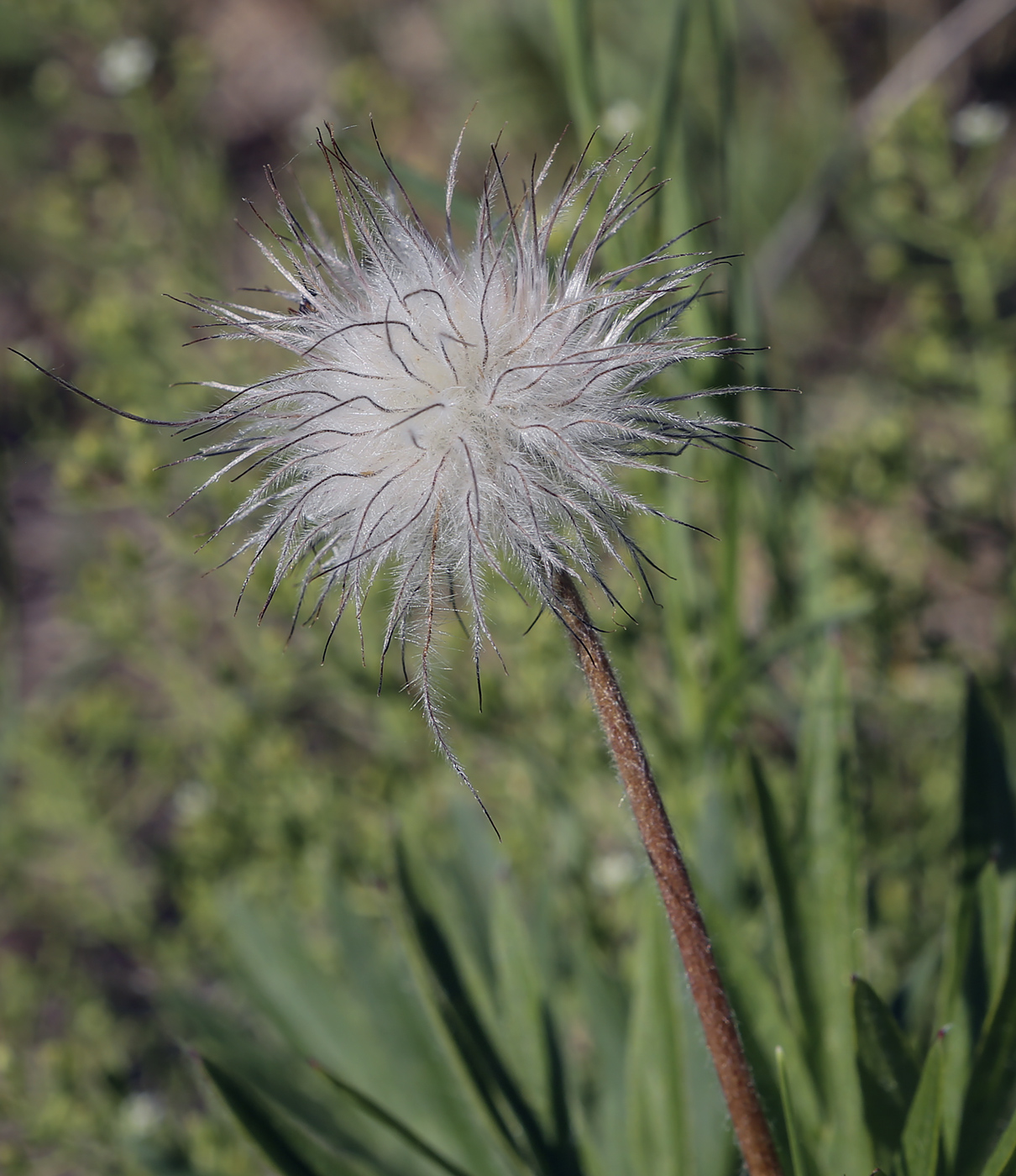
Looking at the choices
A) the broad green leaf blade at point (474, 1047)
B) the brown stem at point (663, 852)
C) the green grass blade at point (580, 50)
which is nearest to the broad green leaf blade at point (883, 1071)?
the brown stem at point (663, 852)

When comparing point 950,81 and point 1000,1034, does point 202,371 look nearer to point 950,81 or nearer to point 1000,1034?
point 1000,1034

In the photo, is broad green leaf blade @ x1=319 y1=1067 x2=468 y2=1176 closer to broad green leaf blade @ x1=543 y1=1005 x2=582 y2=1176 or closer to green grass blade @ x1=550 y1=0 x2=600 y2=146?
broad green leaf blade @ x1=543 y1=1005 x2=582 y2=1176

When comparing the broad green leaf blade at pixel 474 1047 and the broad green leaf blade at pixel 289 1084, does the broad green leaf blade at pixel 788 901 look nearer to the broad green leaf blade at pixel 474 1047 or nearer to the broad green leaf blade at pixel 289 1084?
the broad green leaf blade at pixel 474 1047

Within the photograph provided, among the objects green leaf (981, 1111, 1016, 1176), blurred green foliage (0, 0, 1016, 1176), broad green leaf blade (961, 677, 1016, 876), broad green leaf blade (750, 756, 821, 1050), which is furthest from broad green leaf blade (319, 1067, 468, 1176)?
Result: broad green leaf blade (961, 677, 1016, 876)

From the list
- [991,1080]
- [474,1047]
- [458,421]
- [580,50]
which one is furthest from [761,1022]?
[580,50]

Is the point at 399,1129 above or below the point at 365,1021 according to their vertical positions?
above

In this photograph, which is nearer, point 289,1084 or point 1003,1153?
point 1003,1153

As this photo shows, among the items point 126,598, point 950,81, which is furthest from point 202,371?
point 950,81

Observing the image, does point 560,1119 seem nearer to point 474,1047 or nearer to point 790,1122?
point 474,1047
